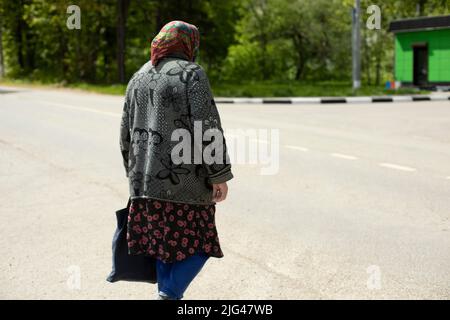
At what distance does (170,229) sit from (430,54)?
2760cm

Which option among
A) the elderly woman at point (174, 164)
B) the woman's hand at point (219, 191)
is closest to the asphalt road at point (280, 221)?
the elderly woman at point (174, 164)

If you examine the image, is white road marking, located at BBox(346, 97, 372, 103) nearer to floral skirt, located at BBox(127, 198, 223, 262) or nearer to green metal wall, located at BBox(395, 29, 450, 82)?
green metal wall, located at BBox(395, 29, 450, 82)

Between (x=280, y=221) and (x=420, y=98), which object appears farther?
(x=420, y=98)

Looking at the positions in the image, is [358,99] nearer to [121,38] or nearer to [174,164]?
[121,38]

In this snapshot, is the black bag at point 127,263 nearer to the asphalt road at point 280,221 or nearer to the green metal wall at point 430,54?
the asphalt road at point 280,221

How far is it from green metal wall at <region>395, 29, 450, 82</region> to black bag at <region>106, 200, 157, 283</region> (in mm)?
26681

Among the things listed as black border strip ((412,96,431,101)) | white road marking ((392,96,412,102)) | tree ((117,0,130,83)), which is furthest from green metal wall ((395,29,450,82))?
tree ((117,0,130,83))

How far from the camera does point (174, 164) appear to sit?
325 cm

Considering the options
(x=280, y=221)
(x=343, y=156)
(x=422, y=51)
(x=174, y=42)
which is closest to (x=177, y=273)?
(x=174, y=42)

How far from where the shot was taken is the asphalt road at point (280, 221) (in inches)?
166

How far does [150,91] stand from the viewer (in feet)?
10.6

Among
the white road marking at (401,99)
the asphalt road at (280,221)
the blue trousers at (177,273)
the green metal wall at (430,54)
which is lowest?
the asphalt road at (280,221)

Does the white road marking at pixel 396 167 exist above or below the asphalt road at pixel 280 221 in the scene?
above

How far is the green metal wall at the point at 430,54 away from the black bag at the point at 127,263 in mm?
26681
